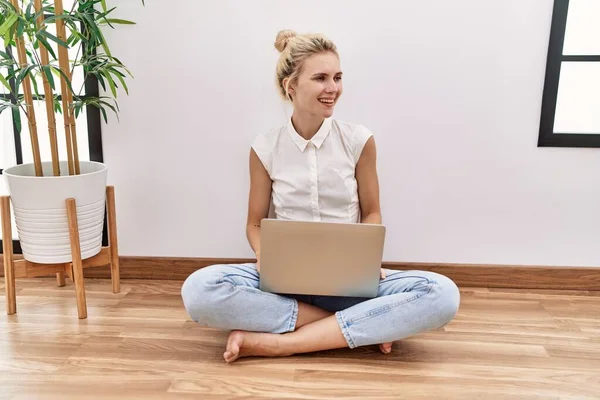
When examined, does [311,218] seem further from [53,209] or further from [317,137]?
[53,209]

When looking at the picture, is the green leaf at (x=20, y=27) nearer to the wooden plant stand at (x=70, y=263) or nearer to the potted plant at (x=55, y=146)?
the potted plant at (x=55, y=146)

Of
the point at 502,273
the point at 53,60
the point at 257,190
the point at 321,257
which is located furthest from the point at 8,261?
the point at 502,273

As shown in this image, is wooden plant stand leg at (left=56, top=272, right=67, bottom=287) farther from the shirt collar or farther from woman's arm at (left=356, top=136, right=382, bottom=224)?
woman's arm at (left=356, top=136, right=382, bottom=224)

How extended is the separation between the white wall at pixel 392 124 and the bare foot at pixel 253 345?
619 millimetres

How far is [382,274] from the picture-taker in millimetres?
1610

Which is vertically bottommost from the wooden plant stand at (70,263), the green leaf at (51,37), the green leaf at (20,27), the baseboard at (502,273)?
the baseboard at (502,273)

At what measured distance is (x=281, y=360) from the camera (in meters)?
1.49

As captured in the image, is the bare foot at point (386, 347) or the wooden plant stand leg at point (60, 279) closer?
the bare foot at point (386, 347)

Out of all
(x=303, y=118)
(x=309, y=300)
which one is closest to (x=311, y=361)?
(x=309, y=300)

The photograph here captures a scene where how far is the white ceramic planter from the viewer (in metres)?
1.69

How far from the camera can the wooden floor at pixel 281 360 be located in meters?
1.34

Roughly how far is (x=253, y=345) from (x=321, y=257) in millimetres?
333

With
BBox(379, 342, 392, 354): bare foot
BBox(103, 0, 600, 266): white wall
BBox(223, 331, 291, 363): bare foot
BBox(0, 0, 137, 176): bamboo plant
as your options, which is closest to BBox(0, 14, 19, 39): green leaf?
BBox(0, 0, 137, 176): bamboo plant

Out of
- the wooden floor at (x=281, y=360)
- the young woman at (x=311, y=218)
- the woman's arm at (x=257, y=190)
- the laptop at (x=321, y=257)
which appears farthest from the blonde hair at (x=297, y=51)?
the wooden floor at (x=281, y=360)
